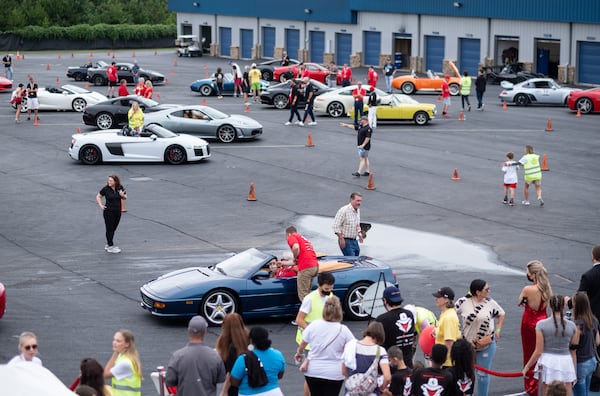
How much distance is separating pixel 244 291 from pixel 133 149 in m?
15.0

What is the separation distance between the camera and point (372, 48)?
6962 centimetres

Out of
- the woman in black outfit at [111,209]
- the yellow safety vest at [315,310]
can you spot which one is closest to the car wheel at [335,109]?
the woman in black outfit at [111,209]

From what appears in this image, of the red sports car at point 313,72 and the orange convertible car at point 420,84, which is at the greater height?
the red sports car at point 313,72

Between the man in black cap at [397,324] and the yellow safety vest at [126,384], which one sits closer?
the yellow safety vest at [126,384]

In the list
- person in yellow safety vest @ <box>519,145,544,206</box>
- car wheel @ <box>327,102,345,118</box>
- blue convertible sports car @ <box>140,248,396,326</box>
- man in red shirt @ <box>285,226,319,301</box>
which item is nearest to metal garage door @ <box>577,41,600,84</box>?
car wheel @ <box>327,102,345,118</box>

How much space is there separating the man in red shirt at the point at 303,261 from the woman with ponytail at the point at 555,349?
4.83 meters

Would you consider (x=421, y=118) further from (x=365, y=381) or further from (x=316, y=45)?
(x=316, y=45)

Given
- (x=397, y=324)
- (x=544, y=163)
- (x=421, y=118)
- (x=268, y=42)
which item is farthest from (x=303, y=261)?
(x=268, y=42)

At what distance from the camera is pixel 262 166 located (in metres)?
29.7

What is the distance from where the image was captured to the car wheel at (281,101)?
43.9 meters

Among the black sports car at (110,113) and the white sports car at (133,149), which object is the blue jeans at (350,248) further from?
the black sports car at (110,113)

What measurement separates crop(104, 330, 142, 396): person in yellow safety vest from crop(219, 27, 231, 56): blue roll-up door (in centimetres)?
7161

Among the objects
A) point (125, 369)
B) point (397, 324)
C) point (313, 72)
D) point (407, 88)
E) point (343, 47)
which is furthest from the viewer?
point (343, 47)

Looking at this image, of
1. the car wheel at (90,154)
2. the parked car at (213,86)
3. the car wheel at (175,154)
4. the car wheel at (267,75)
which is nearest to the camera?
the car wheel at (90,154)
